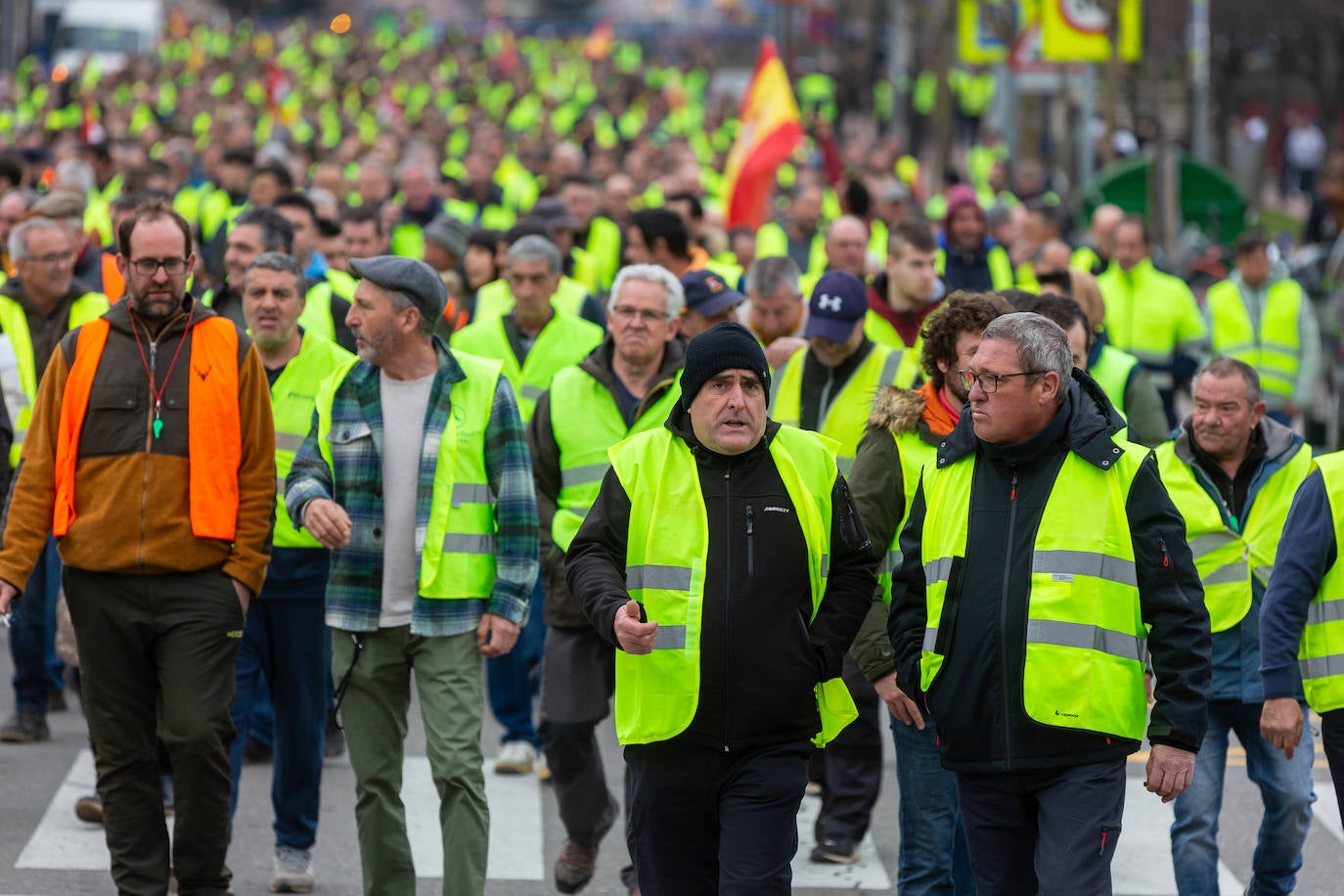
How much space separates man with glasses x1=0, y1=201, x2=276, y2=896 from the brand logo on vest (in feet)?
7.10

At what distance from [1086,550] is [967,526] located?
1.01 ft

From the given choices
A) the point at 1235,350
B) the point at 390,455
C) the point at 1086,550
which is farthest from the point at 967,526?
the point at 1235,350

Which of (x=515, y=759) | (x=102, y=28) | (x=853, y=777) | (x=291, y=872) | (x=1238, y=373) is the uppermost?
(x=102, y=28)

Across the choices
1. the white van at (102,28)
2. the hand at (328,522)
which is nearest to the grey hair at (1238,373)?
the hand at (328,522)

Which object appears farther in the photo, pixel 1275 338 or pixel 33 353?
pixel 1275 338

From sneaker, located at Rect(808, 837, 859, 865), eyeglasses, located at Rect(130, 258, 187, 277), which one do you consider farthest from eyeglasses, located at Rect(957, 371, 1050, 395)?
sneaker, located at Rect(808, 837, 859, 865)

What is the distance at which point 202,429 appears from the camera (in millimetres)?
6844

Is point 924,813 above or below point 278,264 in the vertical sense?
below

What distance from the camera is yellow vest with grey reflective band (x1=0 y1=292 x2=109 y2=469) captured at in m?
9.15

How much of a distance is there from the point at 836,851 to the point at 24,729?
373 centimetres

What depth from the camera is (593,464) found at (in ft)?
26.0

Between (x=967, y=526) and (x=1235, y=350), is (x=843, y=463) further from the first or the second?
(x=1235, y=350)

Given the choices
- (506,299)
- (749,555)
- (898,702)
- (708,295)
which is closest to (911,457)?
(898,702)

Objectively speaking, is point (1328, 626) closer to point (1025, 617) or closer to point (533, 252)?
point (1025, 617)
